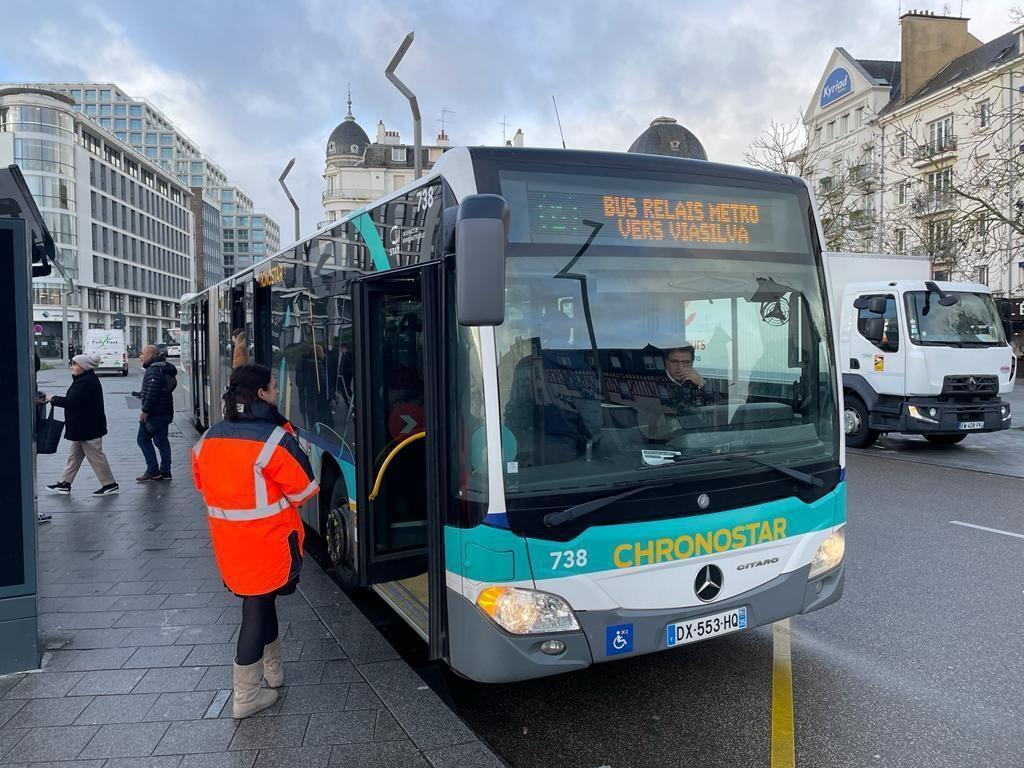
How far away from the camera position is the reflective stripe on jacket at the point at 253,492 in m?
3.56

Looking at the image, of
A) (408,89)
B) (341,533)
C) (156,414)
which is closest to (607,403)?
(341,533)

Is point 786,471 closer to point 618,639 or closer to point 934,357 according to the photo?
point 618,639

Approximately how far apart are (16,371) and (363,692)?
96.3 inches

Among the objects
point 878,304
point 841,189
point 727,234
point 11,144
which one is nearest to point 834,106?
point 841,189

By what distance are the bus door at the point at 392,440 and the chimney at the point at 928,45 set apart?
48.9 meters

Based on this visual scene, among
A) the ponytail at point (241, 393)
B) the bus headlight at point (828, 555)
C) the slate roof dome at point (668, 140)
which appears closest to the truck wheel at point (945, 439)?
the slate roof dome at point (668, 140)

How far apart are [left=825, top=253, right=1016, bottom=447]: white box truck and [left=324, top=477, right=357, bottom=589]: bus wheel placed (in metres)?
9.15

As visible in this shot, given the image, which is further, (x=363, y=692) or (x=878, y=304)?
(x=878, y=304)

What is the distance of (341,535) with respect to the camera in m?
5.62

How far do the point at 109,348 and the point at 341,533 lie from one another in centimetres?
4039

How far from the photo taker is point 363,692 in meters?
3.95

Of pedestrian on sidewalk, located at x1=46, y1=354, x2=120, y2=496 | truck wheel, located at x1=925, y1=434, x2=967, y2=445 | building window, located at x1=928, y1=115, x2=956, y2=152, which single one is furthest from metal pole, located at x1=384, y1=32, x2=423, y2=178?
building window, located at x1=928, y1=115, x2=956, y2=152

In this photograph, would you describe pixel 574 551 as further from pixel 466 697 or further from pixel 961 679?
pixel 961 679

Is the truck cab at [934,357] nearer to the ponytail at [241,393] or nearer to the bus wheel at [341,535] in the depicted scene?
the bus wheel at [341,535]
